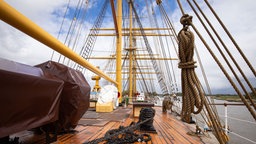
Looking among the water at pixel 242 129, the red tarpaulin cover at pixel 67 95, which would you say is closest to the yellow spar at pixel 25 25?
the red tarpaulin cover at pixel 67 95

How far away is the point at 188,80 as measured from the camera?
4.67ft

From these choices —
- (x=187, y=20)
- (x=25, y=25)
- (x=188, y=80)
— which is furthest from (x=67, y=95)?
(x=187, y=20)

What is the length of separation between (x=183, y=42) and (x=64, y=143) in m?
2.19

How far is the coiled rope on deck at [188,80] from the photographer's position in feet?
4.42

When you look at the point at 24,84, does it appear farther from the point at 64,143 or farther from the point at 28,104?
the point at 64,143

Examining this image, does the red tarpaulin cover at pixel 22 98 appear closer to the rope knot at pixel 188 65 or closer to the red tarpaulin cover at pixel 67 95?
the red tarpaulin cover at pixel 67 95

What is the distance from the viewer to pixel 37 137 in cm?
253

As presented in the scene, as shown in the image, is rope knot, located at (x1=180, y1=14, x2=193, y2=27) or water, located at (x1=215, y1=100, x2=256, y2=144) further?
water, located at (x1=215, y1=100, x2=256, y2=144)

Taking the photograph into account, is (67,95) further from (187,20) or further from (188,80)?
(187,20)

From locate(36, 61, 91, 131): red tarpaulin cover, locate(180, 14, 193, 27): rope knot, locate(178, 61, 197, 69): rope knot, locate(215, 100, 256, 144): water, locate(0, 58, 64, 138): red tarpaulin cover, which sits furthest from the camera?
locate(215, 100, 256, 144): water

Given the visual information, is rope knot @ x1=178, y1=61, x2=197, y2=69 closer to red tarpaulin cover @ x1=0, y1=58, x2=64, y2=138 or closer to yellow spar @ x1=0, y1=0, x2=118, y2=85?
red tarpaulin cover @ x1=0, y1=58, x2=64, y2=138

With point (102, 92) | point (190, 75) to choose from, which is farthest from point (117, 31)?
point (190, 75)

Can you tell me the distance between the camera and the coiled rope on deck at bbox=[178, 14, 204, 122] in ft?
4.42

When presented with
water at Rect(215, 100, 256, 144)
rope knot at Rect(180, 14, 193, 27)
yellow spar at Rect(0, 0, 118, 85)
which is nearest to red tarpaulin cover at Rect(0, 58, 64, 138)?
yellow spar at Rect(0, 0, 118, 85)
